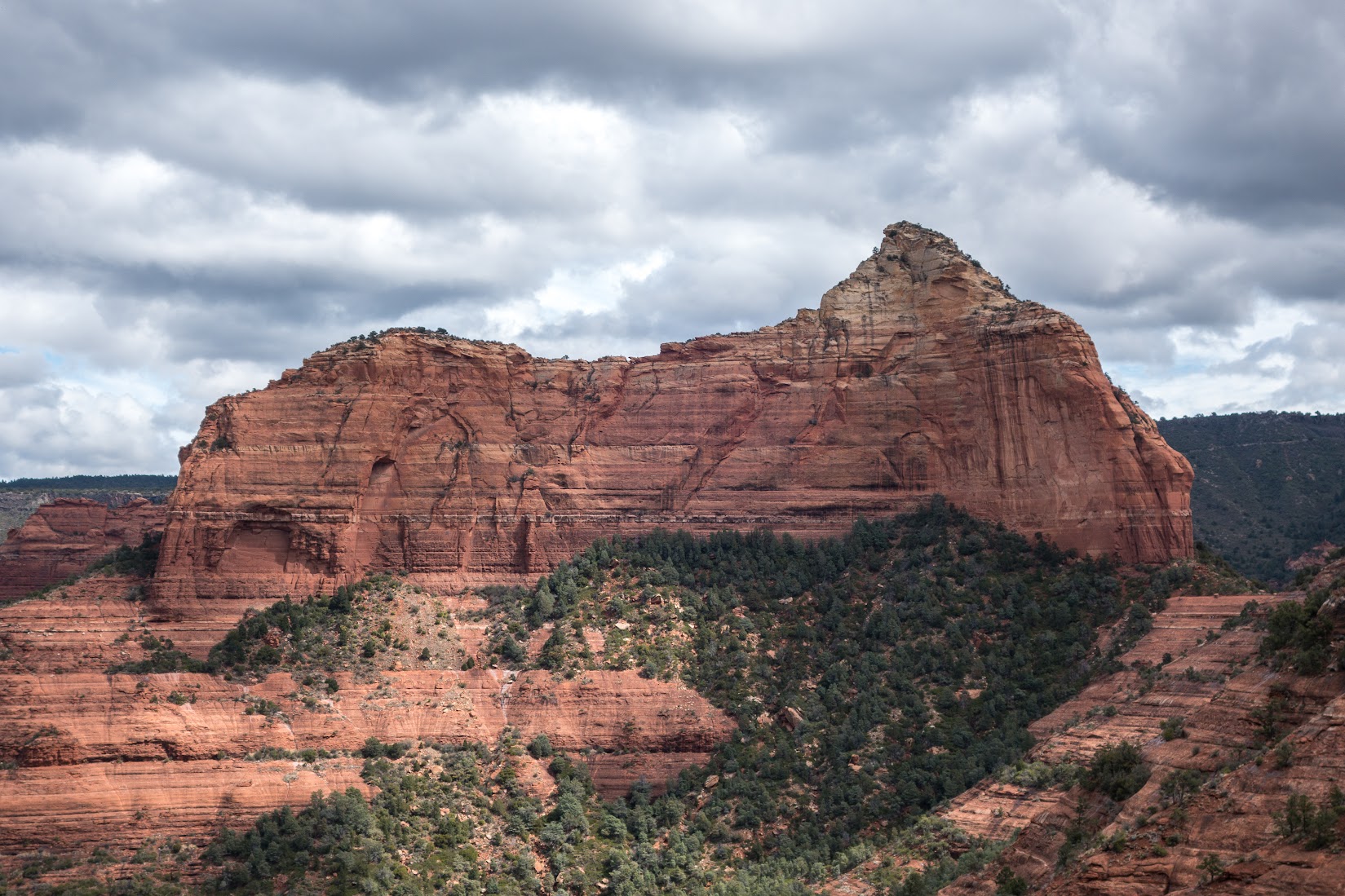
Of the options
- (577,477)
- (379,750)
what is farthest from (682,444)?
(379,750)

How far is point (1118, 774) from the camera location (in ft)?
137

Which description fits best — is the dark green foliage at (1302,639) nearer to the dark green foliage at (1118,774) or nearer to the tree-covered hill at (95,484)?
the dark green foliage at (1118,774)

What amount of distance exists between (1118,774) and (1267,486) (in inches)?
4044

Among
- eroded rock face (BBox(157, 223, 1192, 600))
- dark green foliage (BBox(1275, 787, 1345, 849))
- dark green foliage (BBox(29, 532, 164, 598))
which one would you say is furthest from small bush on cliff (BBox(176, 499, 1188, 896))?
dark green foliage (BBox(1275, 787, 1345, 849))

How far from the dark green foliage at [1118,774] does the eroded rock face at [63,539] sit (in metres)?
91.9

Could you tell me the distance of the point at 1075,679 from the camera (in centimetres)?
6906

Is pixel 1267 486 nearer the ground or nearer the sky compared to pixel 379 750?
nearer the sky

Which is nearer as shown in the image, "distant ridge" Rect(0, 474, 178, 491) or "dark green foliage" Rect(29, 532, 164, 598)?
"dark green foliage" Rect(29, 532, 164, 598)

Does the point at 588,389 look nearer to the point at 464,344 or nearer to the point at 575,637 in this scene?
the point at 464,344

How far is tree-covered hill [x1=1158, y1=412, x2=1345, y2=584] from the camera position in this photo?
119 m

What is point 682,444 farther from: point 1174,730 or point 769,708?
point 1174,730

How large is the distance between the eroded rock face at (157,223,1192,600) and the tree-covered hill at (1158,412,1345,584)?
39.6m

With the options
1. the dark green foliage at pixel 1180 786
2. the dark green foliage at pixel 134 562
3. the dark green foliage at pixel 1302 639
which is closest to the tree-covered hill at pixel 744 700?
the dark green foliage at pixel 134 562

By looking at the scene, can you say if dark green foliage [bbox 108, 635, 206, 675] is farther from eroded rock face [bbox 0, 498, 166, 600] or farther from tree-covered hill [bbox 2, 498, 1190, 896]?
eroded rock face [bbox 0, 498, 166, 600]
